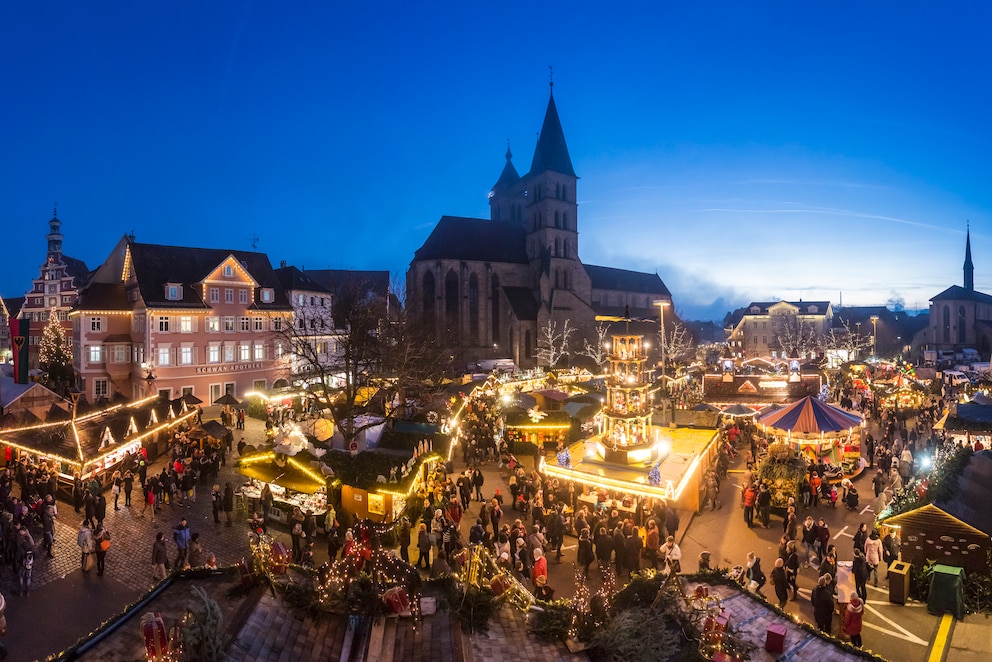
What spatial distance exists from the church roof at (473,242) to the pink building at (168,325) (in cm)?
2122

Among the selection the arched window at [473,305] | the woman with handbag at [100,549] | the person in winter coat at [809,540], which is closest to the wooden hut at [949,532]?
the person in winter coat at [809,540]

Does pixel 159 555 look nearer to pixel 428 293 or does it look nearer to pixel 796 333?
pixel 428 293

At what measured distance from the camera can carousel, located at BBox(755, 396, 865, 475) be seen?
18891mm

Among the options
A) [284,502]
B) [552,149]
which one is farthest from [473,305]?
[284,502]

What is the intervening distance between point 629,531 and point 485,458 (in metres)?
10.3

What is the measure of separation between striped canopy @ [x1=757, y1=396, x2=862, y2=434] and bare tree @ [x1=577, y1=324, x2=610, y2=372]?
1198 inches

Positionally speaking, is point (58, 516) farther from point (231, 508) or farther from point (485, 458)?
point (485, 458)

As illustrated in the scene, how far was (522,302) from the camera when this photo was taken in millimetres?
54594

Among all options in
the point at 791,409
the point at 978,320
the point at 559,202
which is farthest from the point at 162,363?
the point at 978,320

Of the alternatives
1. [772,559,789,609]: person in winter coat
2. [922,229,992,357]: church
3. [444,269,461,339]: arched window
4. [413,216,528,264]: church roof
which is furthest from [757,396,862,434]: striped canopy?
[922,229,992,357]: church

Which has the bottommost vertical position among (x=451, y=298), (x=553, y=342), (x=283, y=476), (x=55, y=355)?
(x=283, y=476)

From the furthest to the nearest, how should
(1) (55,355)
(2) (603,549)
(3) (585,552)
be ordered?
(1) (55,355) < (2) (603,549) < (3) (585,552)

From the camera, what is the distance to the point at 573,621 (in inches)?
259

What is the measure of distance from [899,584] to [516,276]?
156ft
